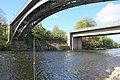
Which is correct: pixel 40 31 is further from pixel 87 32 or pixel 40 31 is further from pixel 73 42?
pixel 87 32

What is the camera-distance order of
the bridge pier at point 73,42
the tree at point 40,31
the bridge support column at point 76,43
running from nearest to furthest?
the tree at point 40,31 → the bridge pier at point 73,42 → the bridge support column at point 76,43

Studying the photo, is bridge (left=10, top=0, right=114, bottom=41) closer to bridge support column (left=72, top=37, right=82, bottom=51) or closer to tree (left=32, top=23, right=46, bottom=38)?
tree (left=32, top=23, right=46, bottom=38)

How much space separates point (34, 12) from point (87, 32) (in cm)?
3535

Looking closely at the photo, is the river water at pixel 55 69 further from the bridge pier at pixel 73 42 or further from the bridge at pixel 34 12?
the bridge pier at pixel 73 42

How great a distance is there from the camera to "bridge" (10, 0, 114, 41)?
5431 cm

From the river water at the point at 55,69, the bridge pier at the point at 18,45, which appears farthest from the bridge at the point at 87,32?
the river water at the point at 55,69

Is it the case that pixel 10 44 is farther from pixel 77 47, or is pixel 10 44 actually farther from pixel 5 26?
pixel 77 47

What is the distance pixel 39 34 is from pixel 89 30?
28.9 meters

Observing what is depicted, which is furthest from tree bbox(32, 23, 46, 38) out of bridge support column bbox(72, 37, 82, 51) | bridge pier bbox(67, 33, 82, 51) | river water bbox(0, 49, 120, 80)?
river water bbox(0, 49, 120, 80)

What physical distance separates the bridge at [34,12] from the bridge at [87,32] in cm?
2418

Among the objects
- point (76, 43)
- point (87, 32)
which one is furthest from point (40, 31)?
point (87, 32)

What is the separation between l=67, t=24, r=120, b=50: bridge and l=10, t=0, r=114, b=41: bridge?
24183mm

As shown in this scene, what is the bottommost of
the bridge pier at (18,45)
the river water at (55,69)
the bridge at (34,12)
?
the river water at (55,69)

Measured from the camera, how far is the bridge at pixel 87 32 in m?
78.1
